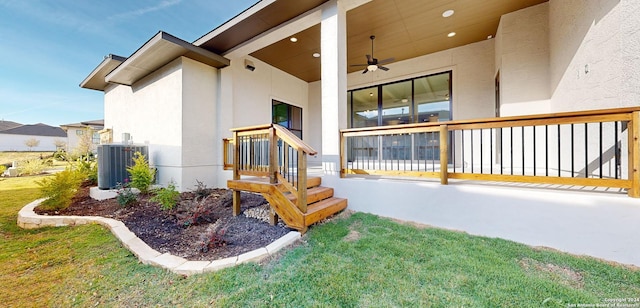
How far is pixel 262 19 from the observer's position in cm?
449

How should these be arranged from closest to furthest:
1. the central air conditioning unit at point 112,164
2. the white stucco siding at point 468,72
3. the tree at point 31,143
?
1. the central air conditioning unit at point 112,164
2. the white stucco siding at point 468,72
3. the tree at point 31,143

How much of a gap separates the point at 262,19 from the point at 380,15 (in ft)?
8.05

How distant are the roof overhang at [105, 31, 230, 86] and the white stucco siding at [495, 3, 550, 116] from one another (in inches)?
257

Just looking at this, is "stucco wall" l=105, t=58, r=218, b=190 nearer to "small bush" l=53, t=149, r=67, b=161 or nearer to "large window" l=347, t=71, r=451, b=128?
"large window" l=347, t=71, r=451, b=128

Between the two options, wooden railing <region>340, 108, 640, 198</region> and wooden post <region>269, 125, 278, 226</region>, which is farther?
wooden post <region>269, 125, 278, 226</region>

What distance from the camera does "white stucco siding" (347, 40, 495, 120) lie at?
5.52m

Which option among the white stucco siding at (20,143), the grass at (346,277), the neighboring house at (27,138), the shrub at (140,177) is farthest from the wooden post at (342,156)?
the white stucco siding at (20,143)

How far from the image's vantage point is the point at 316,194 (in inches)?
135

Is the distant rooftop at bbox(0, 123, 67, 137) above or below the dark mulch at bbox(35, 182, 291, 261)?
above

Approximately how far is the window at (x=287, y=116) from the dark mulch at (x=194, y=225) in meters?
3.64

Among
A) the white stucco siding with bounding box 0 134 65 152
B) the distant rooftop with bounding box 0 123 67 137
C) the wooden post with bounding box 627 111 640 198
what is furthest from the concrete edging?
the distant rooftop with bounding box 0 123 67 137

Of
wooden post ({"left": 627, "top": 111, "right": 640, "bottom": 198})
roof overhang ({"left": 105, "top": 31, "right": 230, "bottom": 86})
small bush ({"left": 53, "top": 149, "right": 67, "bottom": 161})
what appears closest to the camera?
wooden post ({"left": 627, "top": 111, "right": 640, "bottom": 198})

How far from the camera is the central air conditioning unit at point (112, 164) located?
16.5 feet

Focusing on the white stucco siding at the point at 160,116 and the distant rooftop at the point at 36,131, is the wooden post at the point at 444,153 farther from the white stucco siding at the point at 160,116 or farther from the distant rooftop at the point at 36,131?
the distant rooftop at the point at 36,131
